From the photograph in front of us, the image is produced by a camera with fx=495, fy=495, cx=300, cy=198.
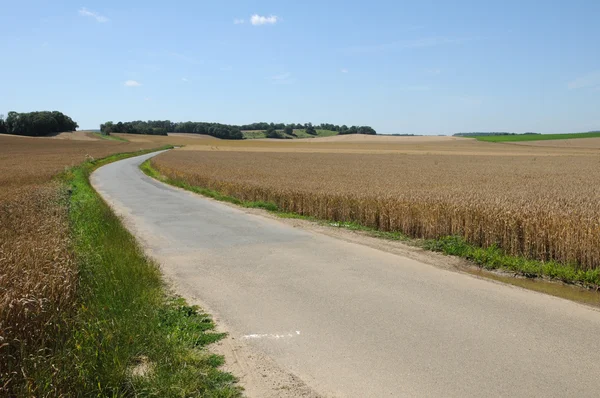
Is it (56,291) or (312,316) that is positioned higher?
(56,291)

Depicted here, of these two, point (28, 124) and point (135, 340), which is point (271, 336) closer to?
point (135, 340)

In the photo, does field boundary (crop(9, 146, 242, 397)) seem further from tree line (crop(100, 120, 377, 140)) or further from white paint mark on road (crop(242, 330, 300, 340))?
tree line (crop(100, 120, 377, 140))

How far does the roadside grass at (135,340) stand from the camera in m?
4.64

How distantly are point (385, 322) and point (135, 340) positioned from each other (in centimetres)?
325

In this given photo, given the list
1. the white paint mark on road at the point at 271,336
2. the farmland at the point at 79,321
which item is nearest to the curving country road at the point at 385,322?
the white paint mark on road at the point at 271,336

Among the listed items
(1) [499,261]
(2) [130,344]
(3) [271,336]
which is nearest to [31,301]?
(2) [130,344]

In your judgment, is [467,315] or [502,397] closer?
[502,397]

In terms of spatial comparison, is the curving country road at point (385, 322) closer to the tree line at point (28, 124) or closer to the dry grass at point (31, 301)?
the dry grass at point (31, 301)

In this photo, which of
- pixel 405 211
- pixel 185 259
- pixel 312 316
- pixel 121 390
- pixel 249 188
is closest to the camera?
pixel 121 390

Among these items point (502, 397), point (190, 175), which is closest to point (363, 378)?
point (502, 397)

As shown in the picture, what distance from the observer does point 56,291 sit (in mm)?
5770

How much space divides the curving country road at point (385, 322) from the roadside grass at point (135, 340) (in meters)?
0.64

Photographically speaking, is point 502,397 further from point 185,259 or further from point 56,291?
point 185,259

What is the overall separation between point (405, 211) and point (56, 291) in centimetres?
1011
